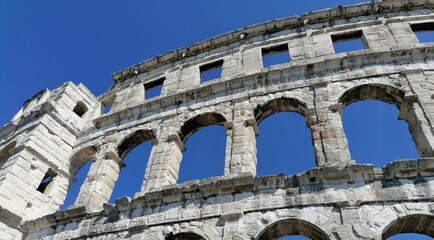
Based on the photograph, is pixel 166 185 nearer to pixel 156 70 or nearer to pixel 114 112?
pixel 114 112

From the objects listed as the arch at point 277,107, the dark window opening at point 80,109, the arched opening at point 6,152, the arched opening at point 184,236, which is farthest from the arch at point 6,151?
the arch at point 277,107

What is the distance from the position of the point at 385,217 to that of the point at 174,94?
21.9 ft

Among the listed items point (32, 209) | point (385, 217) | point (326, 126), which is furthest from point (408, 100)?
point (32, 209)

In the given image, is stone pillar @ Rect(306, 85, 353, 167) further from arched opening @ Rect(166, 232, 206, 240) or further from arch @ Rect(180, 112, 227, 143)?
arched opening @ Rect(166, 232, 206, 240)

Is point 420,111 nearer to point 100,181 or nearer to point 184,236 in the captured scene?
point 184,236

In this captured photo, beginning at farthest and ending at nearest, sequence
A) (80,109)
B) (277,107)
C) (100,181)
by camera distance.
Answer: (80,109) < (277,107) < (100,181)

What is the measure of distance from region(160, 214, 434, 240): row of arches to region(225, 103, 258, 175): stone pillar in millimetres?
1357

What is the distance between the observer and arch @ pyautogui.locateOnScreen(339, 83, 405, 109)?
8.73 metres

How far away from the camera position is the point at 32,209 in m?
9.25

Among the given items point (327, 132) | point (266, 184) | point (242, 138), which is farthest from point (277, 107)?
point (266, 184)

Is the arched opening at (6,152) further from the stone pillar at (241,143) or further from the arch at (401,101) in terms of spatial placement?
the arch at (401,101)

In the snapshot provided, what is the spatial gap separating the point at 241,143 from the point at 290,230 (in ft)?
8.05

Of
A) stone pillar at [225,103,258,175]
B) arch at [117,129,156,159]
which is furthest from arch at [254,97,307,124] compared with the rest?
arch at [117,129,156,159]

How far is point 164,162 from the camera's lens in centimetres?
891
